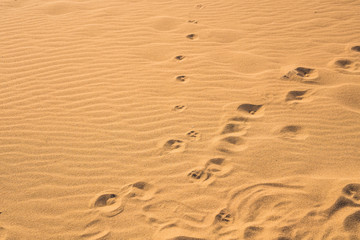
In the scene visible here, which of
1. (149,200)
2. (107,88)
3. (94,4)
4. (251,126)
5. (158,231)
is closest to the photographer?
(158,231)

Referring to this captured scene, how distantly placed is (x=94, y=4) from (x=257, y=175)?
17.9 feet

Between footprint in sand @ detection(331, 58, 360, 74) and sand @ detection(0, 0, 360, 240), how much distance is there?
0.04 feet

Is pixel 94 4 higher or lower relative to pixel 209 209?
Result: higher

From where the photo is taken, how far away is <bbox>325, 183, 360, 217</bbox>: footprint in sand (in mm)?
2623

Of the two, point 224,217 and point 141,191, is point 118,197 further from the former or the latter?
point 224,217

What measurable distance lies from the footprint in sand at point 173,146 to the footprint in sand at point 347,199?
1431 millimetres

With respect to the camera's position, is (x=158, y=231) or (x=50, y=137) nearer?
(x=158, y=231)

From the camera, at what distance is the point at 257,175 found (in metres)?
2.99

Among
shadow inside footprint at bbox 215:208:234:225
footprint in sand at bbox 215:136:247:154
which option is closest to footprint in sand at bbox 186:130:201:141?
footprint in sand at bbox 215:136:247:154

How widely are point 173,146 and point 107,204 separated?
0.90 metres

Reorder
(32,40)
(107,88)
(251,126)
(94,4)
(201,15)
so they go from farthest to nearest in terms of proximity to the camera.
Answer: (94,4), (201,15), (32,40), (107,88), (251,126)

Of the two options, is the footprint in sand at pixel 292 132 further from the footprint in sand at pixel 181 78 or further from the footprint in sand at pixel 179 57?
the footprint in sand at pixel 179 57

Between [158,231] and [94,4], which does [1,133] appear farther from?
[94,4]

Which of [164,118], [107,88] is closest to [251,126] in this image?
[164,118]
